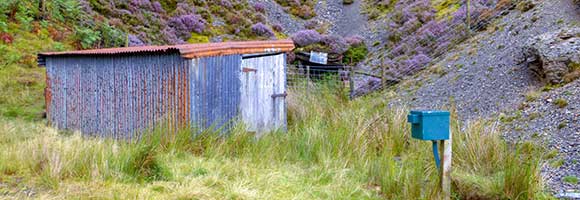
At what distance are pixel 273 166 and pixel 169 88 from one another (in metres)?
2.34

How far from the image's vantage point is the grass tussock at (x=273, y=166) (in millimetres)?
4867

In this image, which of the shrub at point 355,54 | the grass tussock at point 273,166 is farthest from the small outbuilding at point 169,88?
the shrub at point 355,54

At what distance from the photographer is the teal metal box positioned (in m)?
4.54

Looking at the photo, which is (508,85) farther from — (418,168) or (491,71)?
(418,168)

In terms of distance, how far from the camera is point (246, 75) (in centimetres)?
852

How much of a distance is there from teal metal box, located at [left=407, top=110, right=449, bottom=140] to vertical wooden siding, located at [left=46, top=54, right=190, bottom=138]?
3843 mm

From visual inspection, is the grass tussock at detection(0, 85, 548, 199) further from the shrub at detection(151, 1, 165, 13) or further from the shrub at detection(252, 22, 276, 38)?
the shrub at detection(252, 22, 276, 38)

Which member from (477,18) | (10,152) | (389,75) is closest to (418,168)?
(10,152)

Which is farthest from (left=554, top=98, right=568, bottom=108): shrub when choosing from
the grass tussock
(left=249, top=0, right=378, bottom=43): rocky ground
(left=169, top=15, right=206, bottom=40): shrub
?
(left=169, top=15, right=206, bottom=40): shrub

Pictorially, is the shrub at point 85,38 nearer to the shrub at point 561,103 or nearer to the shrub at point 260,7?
the shrub at point 260,7

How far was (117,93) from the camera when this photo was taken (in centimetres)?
852

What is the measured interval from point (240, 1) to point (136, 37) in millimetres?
9790

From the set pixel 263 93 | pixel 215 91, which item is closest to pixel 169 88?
pixel 215 91

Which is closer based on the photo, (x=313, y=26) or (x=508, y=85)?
(x=508, y=85)
